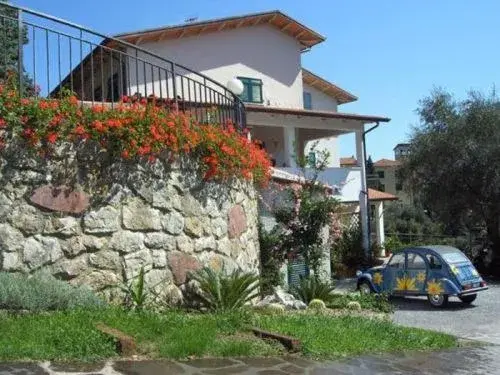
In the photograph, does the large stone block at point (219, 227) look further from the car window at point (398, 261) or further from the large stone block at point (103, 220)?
the car window at point (398, 261)

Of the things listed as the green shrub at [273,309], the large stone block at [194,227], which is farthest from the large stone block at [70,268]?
the green shrub at [273,309]

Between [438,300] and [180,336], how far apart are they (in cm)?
1333

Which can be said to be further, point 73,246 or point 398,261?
point 398,261

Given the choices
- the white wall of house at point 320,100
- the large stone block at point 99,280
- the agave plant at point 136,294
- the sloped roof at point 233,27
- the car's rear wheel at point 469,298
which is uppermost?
the sloped roof at point 233,27

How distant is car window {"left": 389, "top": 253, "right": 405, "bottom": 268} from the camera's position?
19.0 m

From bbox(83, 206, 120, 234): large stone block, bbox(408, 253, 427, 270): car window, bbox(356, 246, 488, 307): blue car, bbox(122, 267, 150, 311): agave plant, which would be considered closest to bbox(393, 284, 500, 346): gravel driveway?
bbox(356, 246, 488, 307): blue car

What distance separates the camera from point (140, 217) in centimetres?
788

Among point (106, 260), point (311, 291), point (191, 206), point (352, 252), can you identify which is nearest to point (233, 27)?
point (352, 252)

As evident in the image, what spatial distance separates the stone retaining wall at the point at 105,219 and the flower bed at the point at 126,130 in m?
0.17

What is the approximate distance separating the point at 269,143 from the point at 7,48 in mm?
20648

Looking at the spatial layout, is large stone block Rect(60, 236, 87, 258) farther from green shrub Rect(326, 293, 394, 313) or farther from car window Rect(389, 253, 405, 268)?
car window Rect(389, 253, 405, 268)

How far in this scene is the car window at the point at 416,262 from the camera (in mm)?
18406

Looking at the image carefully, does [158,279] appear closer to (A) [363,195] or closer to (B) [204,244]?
(B) [204,244]

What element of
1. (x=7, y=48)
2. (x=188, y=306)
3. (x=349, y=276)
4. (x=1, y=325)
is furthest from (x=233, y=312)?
(x=349, y=276)
